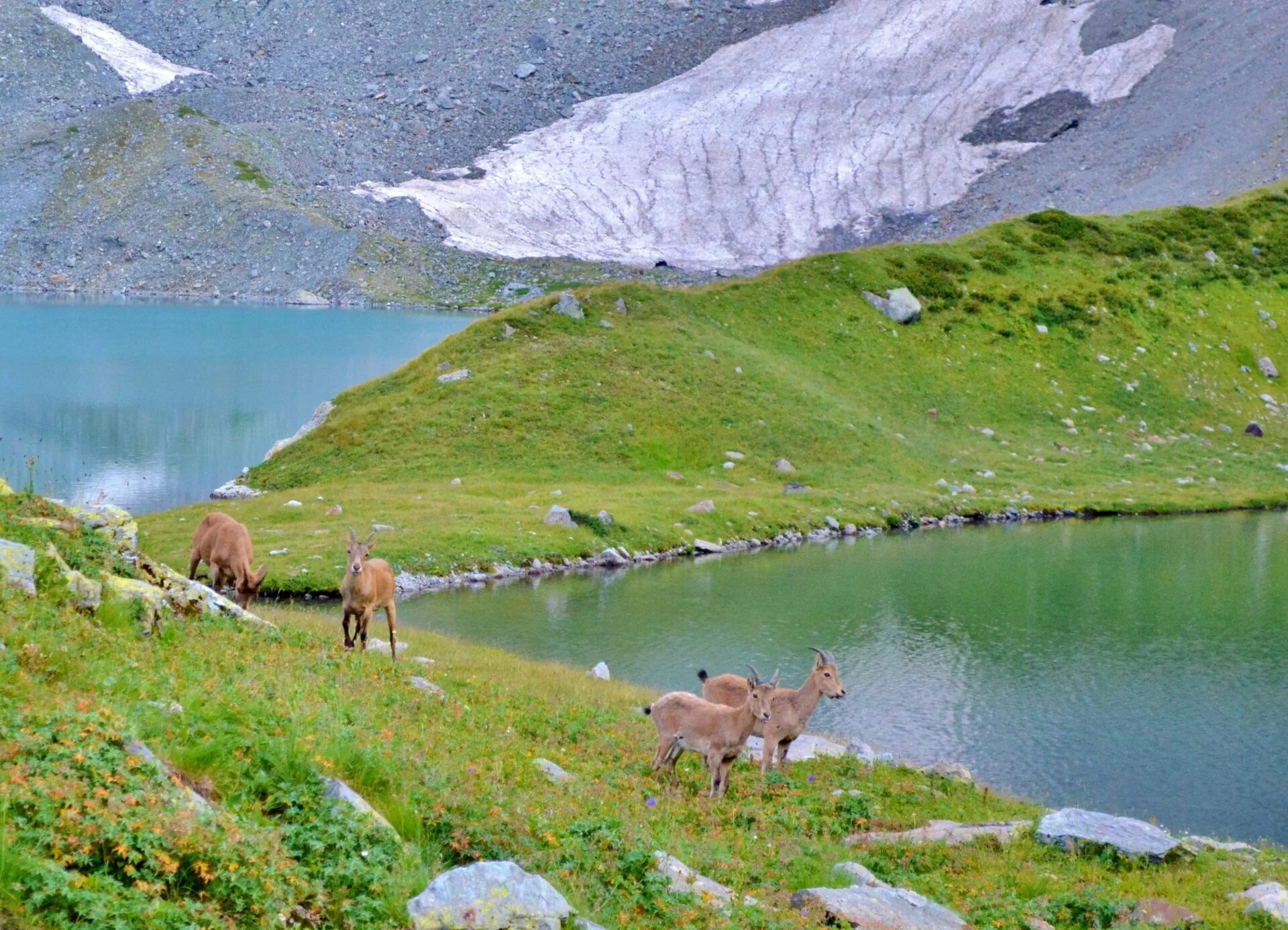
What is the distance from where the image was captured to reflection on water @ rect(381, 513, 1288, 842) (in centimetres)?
2167

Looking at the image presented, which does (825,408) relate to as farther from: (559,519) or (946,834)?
(946,834)

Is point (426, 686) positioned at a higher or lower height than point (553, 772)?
higher

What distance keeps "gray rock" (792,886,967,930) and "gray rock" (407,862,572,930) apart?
299cm

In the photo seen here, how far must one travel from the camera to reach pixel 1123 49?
150500 mm

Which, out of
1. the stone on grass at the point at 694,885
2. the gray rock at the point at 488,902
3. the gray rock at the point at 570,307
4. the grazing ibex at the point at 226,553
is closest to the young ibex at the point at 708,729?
the stone on grass at the point at 694,885

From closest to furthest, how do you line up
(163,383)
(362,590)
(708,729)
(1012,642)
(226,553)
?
(708,729), (362,590), (226,553), (1012,642), (163,383)

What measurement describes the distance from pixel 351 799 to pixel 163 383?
6776cm

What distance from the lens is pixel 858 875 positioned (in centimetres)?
1202

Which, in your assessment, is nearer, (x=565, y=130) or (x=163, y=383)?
(x=163, y=383)

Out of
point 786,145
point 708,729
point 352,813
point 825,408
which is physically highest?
point 786,145

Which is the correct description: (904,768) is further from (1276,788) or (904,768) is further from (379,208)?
(379,208)

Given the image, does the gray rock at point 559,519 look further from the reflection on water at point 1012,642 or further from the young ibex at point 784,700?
the young ibex at point 784,700

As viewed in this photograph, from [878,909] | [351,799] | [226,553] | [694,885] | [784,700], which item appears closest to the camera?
[351,799]

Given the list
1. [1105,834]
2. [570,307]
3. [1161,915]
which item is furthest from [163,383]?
[1161,915]
